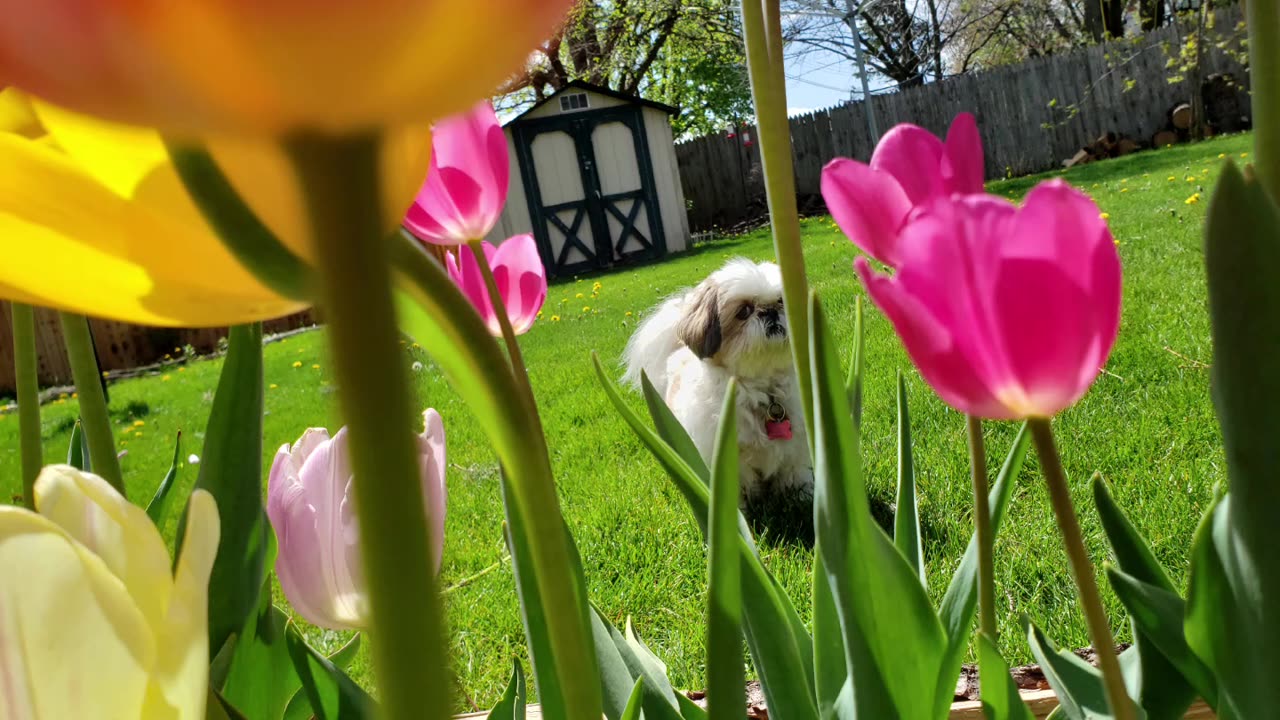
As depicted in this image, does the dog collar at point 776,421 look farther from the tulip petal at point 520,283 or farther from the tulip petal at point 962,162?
the tulip petal at point 962,162

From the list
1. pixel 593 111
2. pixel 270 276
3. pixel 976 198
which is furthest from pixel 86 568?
pixel 593 111

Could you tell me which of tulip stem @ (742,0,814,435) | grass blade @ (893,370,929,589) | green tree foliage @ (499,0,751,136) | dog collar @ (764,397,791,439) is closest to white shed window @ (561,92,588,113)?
green tree foliage @ (499,0,751,136)

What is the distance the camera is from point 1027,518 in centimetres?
168

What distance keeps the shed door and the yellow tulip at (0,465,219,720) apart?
10.1 meters

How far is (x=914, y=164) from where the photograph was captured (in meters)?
0.37

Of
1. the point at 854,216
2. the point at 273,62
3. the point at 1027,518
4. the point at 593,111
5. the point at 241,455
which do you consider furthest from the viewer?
the point at 593,111

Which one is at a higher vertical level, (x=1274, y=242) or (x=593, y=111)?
(x=593, y=111)

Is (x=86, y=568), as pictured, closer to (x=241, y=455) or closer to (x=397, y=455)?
(x=397, y=455)

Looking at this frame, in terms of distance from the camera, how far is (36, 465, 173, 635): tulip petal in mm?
206

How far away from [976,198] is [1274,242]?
0.23 feet

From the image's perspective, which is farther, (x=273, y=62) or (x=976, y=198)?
(x=976, y=198)

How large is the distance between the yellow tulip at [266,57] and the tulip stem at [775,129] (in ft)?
0.94

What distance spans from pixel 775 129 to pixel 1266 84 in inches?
6.6

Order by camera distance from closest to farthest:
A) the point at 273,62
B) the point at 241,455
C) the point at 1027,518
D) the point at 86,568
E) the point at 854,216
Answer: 1. the point at 273,62
2. the point at 86,568
3. the point at 854,216
4. the point at 241,455
5. the point at 1027,518
